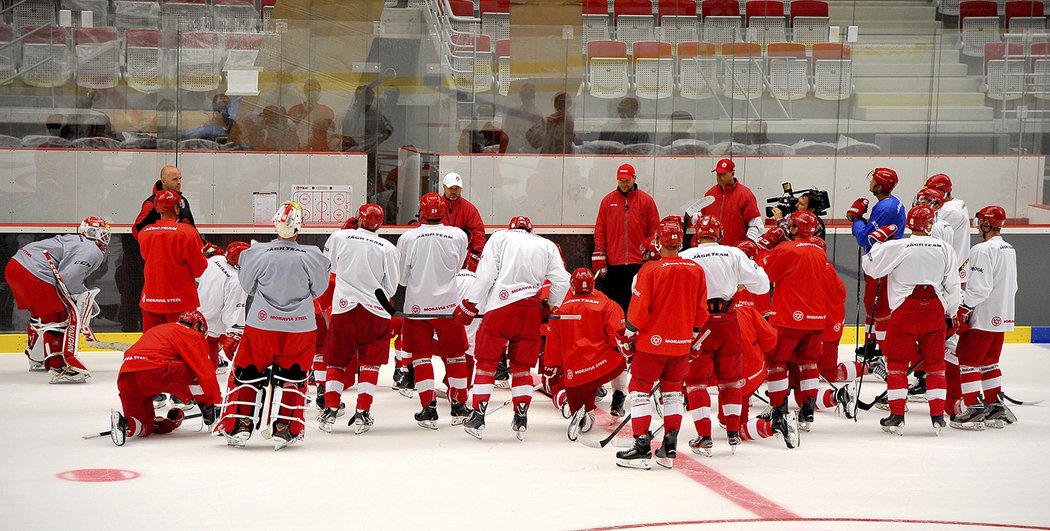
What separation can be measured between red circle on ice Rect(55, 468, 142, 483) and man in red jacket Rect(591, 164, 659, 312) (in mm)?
4719

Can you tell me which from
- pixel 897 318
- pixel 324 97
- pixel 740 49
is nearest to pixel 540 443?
pixel 897 318

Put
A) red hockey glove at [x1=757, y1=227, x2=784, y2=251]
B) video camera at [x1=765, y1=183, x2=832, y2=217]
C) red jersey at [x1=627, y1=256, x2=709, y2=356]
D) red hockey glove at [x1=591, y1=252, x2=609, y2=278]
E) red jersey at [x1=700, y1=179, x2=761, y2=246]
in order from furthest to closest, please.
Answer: red jersey at [x1=700, y1=179, x2=761, y2=246] < red hockey glove at [x1=591, y1=252, x2=609, y2=278] < video camera at [x1=765, y1=183, x2=832, y2=217] < red hockey glove at [x1=757, y1=227, x2=784, y2=251] < red jersey at [x1=627, y1=256, x2=709, y2=356]

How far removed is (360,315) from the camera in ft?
23.9

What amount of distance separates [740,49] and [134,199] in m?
5.93

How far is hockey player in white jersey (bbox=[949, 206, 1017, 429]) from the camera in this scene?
25.7 ft

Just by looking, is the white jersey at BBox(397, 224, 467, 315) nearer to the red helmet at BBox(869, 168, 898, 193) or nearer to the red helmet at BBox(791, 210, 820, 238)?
the red helmet at BBox(791, 210, 820, 238)

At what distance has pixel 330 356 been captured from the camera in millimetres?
7277

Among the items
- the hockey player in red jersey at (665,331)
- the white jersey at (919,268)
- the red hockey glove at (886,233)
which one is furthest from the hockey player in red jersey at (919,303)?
the hockey player in red jersey at (665,331)

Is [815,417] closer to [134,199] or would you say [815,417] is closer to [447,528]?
[447,528]

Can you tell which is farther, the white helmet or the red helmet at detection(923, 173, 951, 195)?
the red helmet at detection(923, 173, 951, 195)

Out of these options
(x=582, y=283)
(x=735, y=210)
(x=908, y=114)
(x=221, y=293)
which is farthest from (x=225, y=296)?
(x=908, y=114)

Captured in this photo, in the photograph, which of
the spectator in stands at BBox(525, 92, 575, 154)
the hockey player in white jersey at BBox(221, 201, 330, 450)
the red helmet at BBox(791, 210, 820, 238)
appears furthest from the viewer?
the spectator in stands at BBox(525, 92, 575, 154)

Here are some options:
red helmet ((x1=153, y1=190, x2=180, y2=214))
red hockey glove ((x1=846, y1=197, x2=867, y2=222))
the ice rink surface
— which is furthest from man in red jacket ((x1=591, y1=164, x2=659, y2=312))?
red helmet ((x1=153, y1=190, x2=180, y2=214))

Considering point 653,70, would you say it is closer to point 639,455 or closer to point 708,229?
point 708,229
